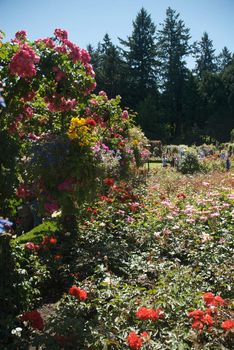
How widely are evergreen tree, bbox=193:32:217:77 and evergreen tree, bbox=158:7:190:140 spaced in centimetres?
418

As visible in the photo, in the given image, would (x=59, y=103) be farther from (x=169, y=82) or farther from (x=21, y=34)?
(x=169, y=82)

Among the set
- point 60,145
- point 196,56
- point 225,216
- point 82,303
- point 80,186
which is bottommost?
point 82,303

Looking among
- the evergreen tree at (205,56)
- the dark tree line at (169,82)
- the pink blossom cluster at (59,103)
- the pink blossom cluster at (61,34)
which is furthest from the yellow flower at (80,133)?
the evergreen tree at (205,56)

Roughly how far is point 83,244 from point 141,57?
36.8 meters

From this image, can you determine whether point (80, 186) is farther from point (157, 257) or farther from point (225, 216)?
point (225, 216)

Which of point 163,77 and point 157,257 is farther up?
point 163,77

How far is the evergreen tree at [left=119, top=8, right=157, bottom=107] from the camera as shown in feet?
126

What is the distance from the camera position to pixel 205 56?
1815 inches

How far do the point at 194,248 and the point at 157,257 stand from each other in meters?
0.63

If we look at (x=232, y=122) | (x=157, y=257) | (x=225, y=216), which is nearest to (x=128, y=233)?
(x=157, y=257)

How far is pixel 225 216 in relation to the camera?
229 inches

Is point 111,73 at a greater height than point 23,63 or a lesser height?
greater

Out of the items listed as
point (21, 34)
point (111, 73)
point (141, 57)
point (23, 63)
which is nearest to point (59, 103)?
point (21, 34)

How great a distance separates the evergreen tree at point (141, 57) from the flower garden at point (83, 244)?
32650 millimetres
